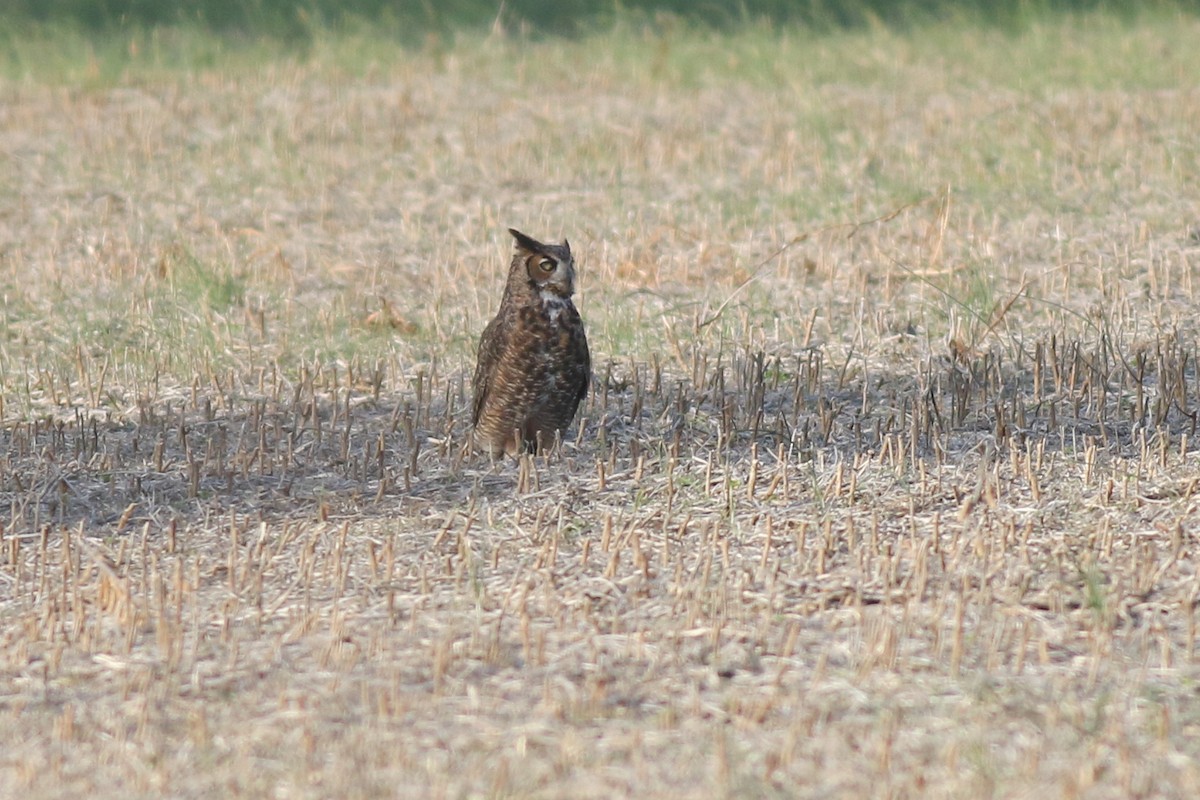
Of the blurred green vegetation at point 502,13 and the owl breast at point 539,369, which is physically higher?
the blurred green vegetation at point 502,13

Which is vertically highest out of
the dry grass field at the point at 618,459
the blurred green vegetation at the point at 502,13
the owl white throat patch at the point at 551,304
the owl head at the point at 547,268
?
the blurred green vegetation at the point at 502,13

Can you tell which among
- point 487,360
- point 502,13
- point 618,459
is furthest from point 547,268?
point 502,13

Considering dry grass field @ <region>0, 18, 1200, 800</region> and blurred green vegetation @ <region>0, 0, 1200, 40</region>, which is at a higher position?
blurred green vegetation @ <region>0, 0, 1200, 40</region>

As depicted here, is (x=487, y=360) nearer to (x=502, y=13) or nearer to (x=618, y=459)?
(x=618, y=459)

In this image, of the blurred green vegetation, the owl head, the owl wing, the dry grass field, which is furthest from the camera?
the blurred green vegetation

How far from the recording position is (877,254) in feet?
33.9

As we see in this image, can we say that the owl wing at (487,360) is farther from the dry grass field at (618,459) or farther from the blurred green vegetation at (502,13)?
the blurred green vegetation at (502,13)

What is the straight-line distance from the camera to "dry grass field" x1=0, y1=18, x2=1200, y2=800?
3.99 metres

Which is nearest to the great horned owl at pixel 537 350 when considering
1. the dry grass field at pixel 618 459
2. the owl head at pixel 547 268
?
the owl head at pixel 547 268

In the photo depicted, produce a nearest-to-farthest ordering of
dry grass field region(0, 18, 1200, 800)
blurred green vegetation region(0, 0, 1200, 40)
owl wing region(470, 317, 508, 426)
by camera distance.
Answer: dry grass field region(0, 18, 1200, 800) < owl wing region(470, 317, 508, 426) < blurred green vegetation region(0, 0, 1200, 40)

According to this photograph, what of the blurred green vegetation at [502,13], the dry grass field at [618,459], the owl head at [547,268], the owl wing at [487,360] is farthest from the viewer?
the blurred green vegetation at [502,13]

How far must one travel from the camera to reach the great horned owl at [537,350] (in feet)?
21.9

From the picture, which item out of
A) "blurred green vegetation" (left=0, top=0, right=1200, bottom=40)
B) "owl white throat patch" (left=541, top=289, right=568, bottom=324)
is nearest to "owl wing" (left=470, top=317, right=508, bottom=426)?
"owl white throat patch" (left=541, top=289, right=568, bottom=324)

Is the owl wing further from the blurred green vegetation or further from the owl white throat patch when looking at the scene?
the blurred green vegetation
